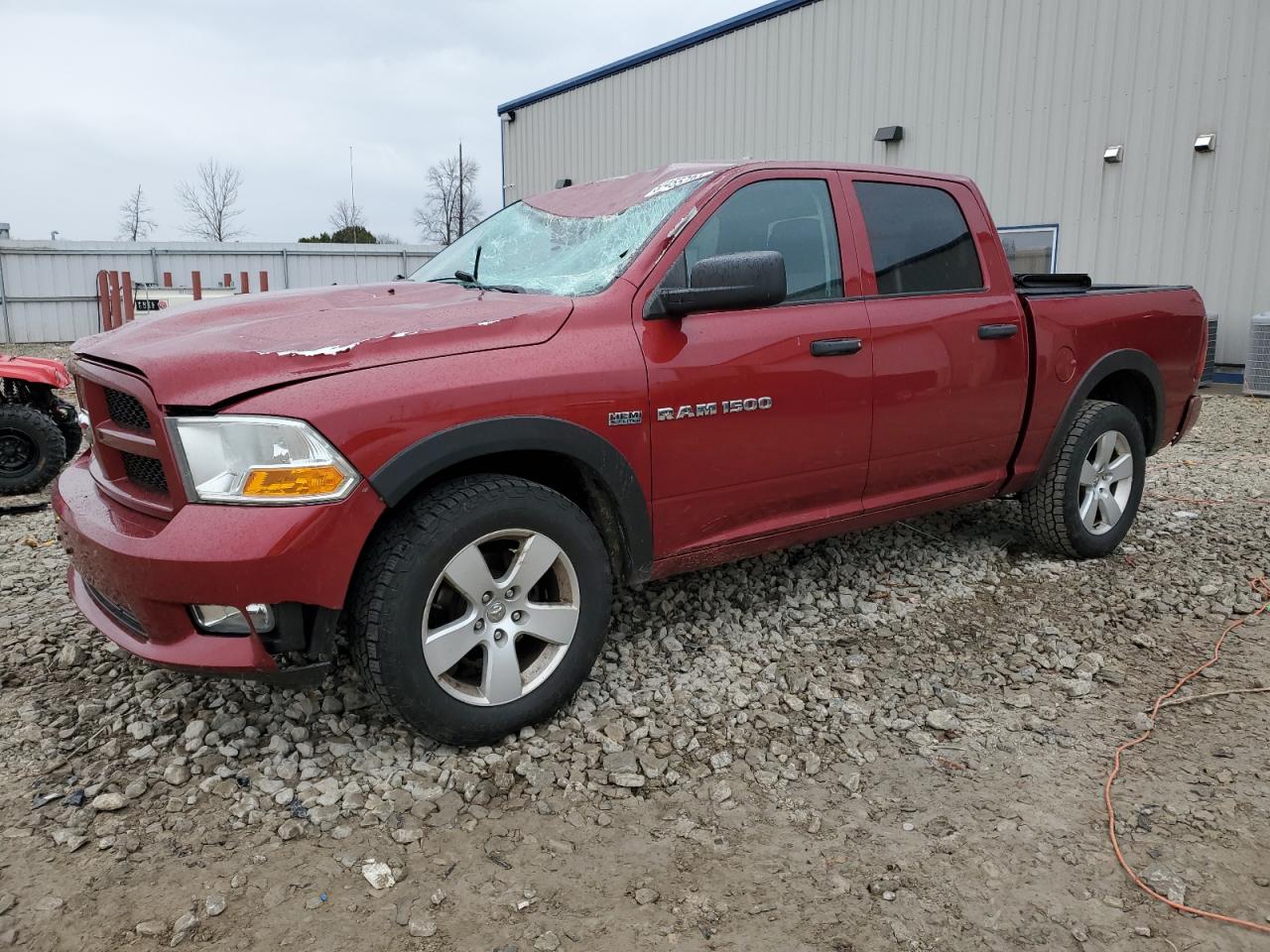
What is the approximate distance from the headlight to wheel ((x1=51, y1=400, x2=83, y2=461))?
5.29m

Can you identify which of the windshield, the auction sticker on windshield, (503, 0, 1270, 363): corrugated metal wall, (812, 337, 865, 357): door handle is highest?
(503, 0, 1270, 363): corrugated metal wall

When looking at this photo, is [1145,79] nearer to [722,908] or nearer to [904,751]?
[904,751]

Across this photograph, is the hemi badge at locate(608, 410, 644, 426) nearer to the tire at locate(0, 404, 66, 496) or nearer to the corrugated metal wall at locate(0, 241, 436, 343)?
the tire at locate(0, 404, 66, 496)

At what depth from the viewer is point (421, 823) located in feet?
8.39

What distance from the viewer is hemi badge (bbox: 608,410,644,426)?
2920 mm

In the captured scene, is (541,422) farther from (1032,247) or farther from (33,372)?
(1032,247)

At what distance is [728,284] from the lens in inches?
117

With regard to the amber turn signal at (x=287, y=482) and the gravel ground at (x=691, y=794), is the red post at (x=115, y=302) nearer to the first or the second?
the gravel ground at (x=691, y=794)

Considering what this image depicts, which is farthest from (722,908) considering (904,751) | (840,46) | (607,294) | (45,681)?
(840,46)

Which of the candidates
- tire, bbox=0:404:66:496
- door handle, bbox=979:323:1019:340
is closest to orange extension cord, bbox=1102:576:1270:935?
door handle, bbox=979:323:1019:340

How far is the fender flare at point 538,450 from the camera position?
254 cm

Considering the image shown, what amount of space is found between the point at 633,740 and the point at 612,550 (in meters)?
0.63

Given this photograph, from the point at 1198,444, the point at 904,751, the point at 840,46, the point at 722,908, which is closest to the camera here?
the point at 722,908

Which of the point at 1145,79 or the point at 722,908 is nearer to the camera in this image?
the point at 722,908
